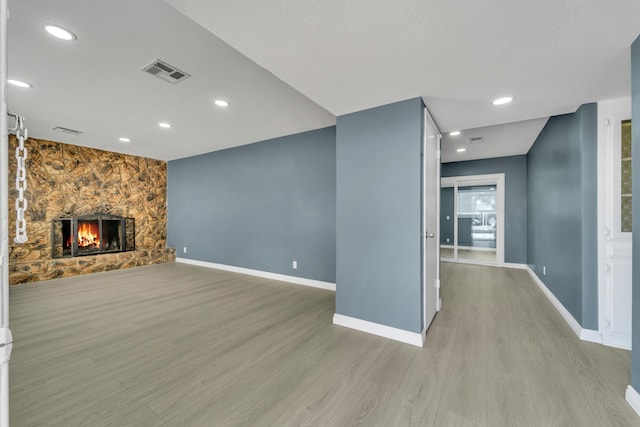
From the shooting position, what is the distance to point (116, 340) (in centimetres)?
245

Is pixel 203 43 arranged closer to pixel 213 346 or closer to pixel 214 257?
pixel 213 346

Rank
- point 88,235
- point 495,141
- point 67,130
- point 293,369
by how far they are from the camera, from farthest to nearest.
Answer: point 88,235 < point 495,141 < point 67,130 < point 293,369

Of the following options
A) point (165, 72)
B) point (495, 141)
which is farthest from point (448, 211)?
point (165, 72)

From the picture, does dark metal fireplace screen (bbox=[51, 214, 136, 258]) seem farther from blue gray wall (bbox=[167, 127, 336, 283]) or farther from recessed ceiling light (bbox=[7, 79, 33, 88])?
recessed ceiling light (bbox=[7, 79, 33, 88])

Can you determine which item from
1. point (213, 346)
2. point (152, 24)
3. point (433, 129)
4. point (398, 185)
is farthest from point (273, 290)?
point (152, 24)

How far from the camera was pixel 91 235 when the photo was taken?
17.8 feet

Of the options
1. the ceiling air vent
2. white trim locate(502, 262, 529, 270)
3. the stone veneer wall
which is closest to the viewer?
the ceiling air vent

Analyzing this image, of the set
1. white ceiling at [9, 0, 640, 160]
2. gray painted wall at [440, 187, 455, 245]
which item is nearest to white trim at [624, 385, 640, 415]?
white ceiling at [9, 0, 640, 160]

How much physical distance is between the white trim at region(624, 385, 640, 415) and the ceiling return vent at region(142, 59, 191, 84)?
4137mm

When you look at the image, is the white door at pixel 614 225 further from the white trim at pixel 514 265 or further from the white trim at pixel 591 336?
the white trim at pixel 514 265

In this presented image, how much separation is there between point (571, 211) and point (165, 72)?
14.4 ft

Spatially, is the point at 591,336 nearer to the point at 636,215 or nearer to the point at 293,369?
the point at 636,215

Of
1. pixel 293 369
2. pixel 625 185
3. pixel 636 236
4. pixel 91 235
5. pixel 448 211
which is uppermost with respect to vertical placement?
pixel 625 185

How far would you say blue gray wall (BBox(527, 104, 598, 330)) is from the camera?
2475 mm
